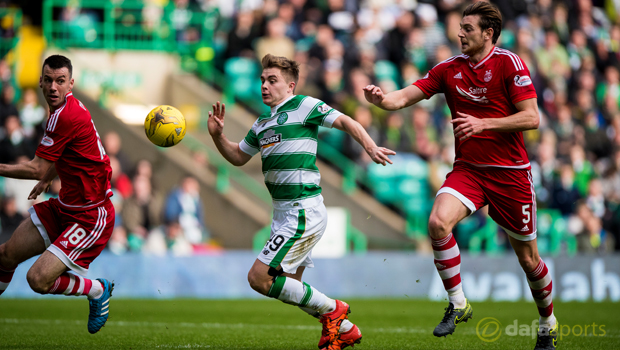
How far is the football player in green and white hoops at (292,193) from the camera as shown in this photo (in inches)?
241

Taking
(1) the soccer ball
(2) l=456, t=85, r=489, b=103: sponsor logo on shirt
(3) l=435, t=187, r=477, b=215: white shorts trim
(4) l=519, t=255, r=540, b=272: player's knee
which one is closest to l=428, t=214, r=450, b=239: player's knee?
(3) l=435, t=187, r=477, b=215: white shorts trim

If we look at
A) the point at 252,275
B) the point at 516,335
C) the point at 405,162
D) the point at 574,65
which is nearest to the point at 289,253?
the point at 252,275

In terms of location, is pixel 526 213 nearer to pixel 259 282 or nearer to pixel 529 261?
pixel 529 261

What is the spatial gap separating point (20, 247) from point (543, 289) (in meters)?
4.73

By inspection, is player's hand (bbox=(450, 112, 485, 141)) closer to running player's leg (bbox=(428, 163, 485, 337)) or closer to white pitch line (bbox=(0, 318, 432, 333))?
running player's leg (bbox=(428, 163, 485, 337))

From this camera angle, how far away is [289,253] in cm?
614

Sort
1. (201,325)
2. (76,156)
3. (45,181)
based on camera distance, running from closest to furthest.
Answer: (76,156) < (45,181) < (201,325)

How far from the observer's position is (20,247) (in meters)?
6.63

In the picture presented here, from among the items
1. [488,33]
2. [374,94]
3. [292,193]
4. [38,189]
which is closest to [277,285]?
[292,193]

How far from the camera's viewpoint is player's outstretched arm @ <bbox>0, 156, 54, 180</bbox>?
20.6 feet

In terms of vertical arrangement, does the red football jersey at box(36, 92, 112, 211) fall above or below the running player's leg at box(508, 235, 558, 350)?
above

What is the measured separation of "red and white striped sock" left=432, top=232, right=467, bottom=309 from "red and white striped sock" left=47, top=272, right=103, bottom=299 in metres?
3.14

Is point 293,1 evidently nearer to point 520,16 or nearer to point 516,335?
point 520,16

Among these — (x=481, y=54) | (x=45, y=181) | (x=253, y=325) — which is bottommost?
(x=253, y=325)
